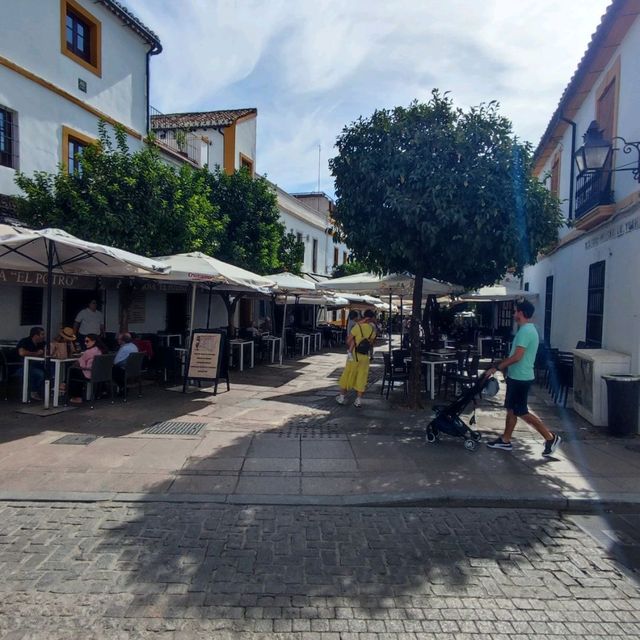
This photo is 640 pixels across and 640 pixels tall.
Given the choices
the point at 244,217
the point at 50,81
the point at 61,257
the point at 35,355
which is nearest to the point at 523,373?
the point at 35,355

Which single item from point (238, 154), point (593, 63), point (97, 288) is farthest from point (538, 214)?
point (238, 154)

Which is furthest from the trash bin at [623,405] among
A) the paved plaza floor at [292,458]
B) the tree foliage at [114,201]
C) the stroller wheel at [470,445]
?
the tree foliage at [114,201]

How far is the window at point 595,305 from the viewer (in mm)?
9133

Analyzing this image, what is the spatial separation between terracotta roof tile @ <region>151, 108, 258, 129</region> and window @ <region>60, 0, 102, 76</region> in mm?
6616

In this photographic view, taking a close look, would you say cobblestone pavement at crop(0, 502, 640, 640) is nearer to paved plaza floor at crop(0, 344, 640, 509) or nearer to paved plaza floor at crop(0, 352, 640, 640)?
paved plaza floor at crop(0, 352, 640, 640)

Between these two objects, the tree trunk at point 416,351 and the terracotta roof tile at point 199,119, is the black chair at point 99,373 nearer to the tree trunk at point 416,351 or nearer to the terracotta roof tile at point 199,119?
the tree trunk at point 416,351

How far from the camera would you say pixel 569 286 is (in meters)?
11.5

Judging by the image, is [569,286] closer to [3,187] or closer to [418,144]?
[418,144]

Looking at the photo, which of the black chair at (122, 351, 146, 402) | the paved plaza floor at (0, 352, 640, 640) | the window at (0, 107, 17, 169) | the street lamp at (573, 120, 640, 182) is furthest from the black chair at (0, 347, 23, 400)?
the street lamp at (573, 120, 640, 182)

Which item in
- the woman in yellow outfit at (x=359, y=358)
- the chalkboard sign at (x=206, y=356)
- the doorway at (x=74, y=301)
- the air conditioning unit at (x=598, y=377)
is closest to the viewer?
the air conditioning unit at (x=598, y=377)

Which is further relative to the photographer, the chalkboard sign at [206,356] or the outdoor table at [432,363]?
the outdoor table at [432,363]

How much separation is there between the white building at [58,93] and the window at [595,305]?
10.4 m

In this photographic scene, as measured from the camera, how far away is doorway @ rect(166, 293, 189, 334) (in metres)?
15.9

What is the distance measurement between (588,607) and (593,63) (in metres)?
9.70
